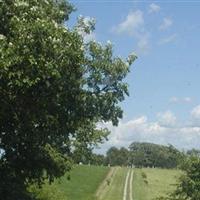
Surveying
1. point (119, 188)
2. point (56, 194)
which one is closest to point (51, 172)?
point (56, 194)

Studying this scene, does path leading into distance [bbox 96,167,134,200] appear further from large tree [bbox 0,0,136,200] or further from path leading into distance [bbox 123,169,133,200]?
large tree [bbox 0,0,136,200]


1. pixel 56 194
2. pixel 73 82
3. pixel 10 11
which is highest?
pixel 10 11

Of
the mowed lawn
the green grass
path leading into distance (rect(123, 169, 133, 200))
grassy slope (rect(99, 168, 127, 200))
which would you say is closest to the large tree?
the green grass

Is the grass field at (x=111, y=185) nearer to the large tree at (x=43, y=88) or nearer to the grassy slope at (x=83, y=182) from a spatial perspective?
the grassy slope at (x=83, y=182)

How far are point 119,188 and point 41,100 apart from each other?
262 ft

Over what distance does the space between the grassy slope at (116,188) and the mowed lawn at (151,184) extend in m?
2.24

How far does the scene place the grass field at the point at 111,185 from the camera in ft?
301

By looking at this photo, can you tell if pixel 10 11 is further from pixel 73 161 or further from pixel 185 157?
pixel 185 157

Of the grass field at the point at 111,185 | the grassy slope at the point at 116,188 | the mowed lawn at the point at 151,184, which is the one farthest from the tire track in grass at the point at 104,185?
the mowed lawn at the point at 151,184

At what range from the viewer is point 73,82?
77.6ft

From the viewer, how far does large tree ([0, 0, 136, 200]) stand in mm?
20688

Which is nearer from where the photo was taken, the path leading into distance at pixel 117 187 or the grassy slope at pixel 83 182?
the path leading into distance at pixel 117 187

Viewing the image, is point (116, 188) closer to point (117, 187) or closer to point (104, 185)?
point (117, 187)

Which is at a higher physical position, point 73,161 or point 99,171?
point 99,171
